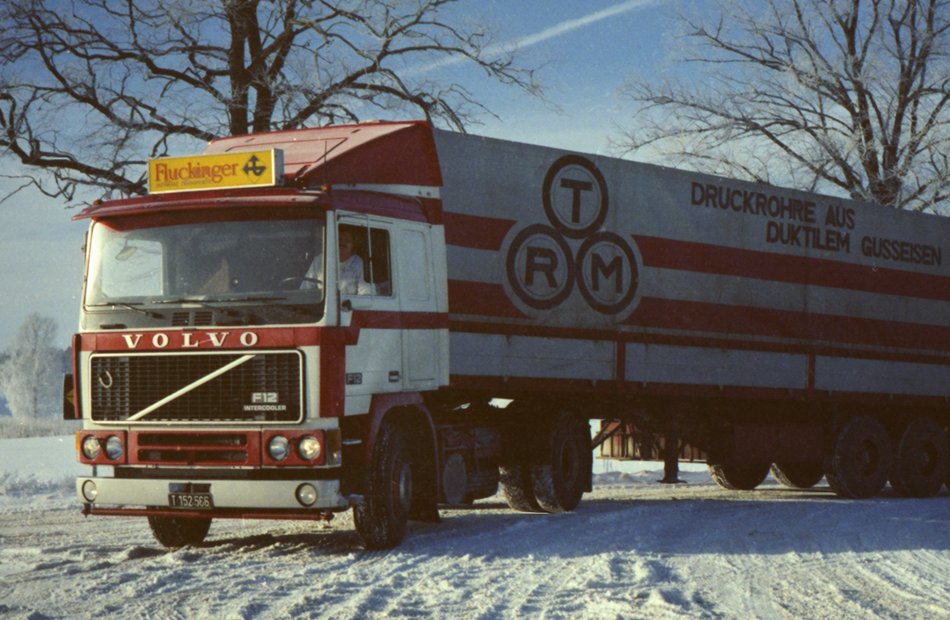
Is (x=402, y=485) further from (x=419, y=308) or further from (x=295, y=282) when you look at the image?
(x=295, y=282)

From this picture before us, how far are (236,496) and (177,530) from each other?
179 centimetres

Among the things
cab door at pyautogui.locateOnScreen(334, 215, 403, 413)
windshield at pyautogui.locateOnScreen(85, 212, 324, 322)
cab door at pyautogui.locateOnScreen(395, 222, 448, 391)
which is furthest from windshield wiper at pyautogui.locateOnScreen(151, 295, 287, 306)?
cab door at pyautogui.locateOnScreen(395, 222, 448, 391)

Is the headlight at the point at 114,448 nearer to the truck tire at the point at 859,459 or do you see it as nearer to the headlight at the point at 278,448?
the headlight at the point at 278,448

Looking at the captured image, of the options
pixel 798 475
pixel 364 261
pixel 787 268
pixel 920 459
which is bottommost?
pixel 798 475

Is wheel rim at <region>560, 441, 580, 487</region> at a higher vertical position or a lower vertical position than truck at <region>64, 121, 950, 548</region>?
lower

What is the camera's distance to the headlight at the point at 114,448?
33.5 ft

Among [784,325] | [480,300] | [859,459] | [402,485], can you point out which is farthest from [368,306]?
[859,459]

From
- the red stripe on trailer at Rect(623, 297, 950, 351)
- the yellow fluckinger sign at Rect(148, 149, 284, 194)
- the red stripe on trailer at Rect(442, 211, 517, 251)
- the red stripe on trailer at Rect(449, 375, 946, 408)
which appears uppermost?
the yellow fluckinger sign at Rect(148, 149, 284, 194)

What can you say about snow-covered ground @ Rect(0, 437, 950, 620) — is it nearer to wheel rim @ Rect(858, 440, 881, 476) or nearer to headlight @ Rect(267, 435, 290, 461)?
headlight @ Rect(267, 435, 290, 461)

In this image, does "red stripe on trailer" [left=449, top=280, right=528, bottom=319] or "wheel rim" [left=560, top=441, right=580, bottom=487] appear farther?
"wheel rim" [left=560, top=441, right=580, bottom=487]

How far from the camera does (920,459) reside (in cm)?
1866

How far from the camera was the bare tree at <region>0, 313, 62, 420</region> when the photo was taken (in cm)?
8456

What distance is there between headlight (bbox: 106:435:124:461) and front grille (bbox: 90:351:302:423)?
0.17 metres

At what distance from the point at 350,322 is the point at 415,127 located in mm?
2643
